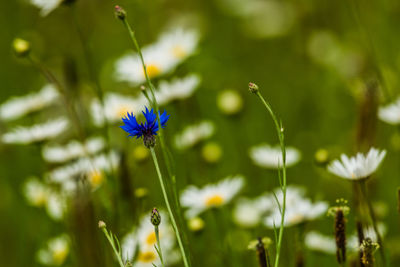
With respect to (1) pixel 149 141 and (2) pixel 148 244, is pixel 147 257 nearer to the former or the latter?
(2) pixel 148 244

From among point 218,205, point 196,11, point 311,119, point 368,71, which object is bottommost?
point 218,205

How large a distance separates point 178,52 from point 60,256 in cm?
66

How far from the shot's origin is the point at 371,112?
1.04 meters

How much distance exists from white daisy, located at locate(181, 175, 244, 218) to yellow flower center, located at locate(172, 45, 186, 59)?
41 cm

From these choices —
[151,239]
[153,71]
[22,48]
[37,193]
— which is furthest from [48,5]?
[37,193]

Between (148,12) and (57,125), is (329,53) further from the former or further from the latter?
(57,125)

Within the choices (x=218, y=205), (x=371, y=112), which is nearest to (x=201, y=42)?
(x=218, y=205)

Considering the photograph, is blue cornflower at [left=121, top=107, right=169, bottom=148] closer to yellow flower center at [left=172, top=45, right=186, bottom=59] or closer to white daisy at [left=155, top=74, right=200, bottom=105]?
white daisy at [left=155, top=74, right=200, bottom=105]

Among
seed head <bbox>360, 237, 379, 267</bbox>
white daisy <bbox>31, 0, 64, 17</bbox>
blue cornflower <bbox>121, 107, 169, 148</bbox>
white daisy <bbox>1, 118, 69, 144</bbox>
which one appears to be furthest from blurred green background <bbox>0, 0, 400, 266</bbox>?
seed head <bbox>360, 237, 379, 267</bbox>

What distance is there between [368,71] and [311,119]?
11.9 inches

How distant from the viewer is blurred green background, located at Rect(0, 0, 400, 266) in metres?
1.76

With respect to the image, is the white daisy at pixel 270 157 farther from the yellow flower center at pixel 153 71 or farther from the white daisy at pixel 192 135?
Answer: the yellow flower center at pixel 153 71

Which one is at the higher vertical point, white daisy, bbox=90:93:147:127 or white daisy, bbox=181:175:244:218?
white daisy, bbox=90:93:147:127

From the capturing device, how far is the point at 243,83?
8.23 ft
